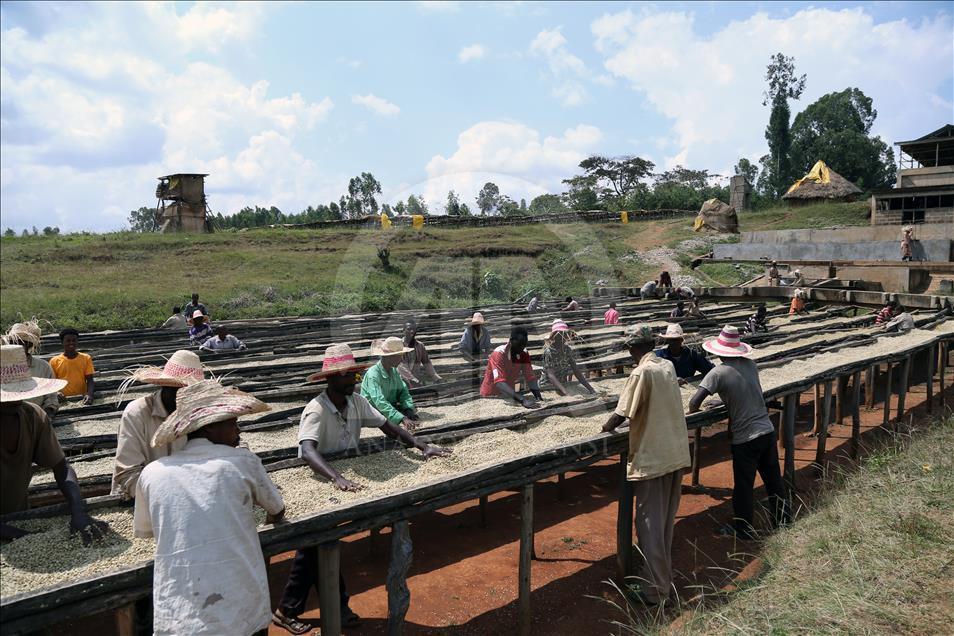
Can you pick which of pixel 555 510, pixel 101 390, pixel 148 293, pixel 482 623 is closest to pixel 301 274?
pixel 148 293

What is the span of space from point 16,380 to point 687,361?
5236 mm

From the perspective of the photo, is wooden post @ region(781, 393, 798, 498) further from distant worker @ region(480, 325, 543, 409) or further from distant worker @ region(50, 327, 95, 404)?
distant worker @ region(50, 327, 95, 404)

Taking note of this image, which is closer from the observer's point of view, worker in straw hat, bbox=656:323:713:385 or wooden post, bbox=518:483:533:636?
wooden post, bbox=518:483:533:636

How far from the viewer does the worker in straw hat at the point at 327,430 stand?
370 cm

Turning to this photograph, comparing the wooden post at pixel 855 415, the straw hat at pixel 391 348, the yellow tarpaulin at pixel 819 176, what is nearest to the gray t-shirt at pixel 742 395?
the straw hat at pixel 391 348

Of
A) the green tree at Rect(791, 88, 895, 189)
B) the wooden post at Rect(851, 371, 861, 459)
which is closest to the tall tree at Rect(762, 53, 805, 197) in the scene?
the green tree at Rect(791, 88, 895, 189)

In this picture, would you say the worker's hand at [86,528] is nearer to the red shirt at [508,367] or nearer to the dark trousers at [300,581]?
the dark trousers at [300,581]

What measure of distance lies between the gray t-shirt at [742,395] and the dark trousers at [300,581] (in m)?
3.19

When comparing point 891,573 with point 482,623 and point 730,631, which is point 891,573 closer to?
point 730,631

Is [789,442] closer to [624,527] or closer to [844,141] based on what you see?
[624,527]

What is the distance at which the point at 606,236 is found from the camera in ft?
111

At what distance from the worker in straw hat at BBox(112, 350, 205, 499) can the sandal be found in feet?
4.79

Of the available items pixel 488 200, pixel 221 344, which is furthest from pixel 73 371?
pixel 488 200

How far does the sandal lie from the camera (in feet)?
13.1
